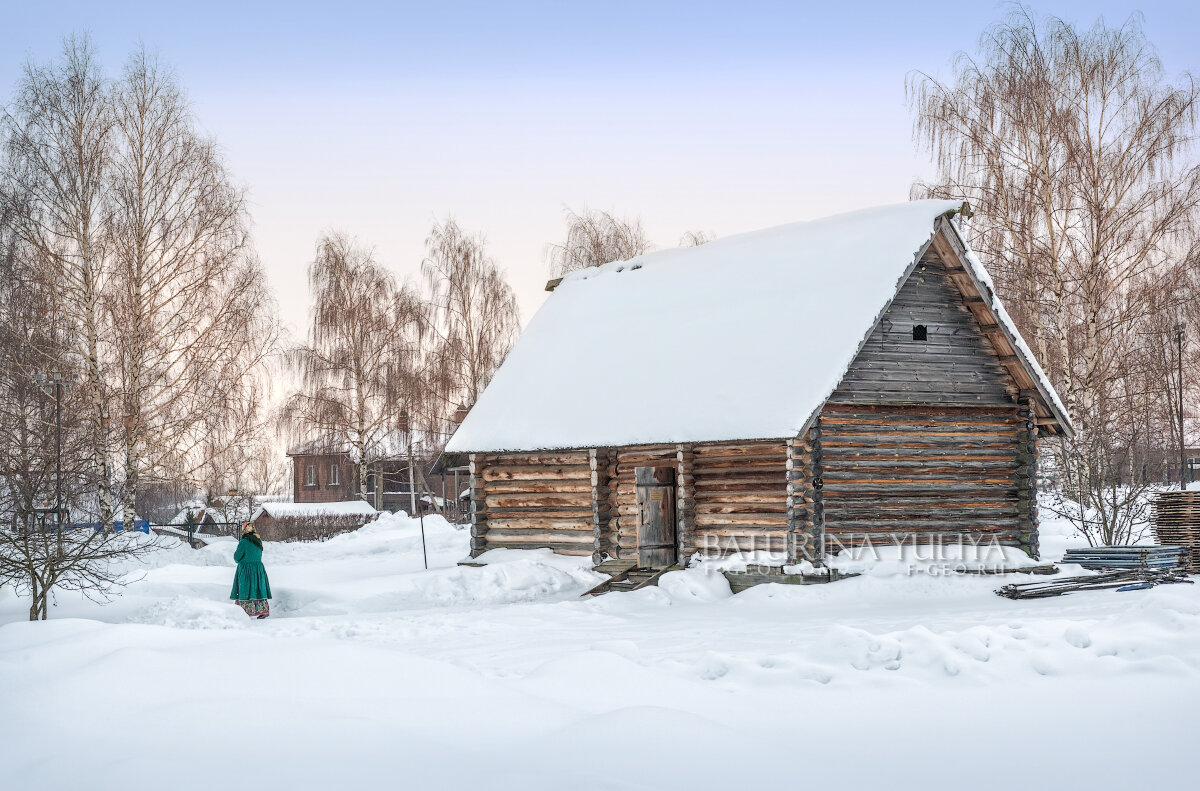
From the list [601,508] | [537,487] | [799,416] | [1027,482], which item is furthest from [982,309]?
[537,487]

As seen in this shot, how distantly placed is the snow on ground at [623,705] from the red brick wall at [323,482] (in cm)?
4081

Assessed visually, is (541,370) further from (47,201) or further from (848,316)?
(47,201)

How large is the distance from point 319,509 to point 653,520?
91.0 feet

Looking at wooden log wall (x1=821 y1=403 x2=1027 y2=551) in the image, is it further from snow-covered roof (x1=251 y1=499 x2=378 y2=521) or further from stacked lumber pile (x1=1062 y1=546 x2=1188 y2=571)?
snow-covered roof (x1=251 y1=499 x2=378 y2=521)

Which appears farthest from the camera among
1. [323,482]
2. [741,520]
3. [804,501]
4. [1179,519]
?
[323,482]

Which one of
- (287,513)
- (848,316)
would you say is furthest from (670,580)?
(287,513)

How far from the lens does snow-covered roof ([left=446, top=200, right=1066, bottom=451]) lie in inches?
625

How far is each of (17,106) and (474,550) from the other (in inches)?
577

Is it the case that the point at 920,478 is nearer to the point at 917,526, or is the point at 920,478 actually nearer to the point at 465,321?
the point at 917,526

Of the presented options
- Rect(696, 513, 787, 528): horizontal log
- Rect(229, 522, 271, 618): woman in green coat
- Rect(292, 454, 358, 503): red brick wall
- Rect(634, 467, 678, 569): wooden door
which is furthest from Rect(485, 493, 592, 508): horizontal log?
Rect(292, 454, 358, 503): red brick wall

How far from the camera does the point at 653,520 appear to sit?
17.6m

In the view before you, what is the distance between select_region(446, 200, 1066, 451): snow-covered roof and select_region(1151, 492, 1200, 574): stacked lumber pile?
12.8ft

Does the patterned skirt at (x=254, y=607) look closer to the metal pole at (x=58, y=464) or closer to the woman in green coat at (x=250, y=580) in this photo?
the woman in green coat at (x=250, y=580)

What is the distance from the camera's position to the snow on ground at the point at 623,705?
6418 mm
